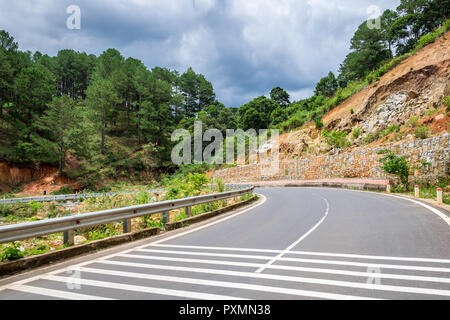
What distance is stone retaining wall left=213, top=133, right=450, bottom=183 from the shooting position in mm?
20234

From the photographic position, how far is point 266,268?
17.3 ft

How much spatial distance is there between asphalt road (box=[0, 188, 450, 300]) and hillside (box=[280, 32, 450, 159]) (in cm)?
2134

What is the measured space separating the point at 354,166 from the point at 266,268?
29.9 metres

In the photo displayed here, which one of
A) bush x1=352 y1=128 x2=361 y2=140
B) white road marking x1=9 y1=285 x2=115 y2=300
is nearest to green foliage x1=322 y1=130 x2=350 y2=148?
bush x1=352 y1=128 x2=361 y2=140

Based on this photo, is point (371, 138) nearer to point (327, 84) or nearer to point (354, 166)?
point (354, 166)

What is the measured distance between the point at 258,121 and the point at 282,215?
64.5 meters

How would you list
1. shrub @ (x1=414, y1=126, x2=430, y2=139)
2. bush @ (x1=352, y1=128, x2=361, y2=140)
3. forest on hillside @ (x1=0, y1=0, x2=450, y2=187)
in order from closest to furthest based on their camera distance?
shrub @ (x1=414, y1=126, x2=430, y2=139)
bush @ (x1=352, y1=128, x2=361, y2=140)
forest on hillside @ (x1=0, y1=0, x2=450, y2=187)

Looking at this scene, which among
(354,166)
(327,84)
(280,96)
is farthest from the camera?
(280,96)

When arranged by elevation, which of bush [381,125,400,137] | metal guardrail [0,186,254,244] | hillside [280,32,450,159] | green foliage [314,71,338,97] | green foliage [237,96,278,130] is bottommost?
metal guardrail [0,186,254,244]

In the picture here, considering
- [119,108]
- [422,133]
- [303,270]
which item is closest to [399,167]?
[422,133]

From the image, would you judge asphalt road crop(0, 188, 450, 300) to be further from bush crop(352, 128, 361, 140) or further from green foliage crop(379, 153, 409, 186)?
bush crop(352, 128, 361, 140)

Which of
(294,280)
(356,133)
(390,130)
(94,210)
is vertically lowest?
(94,210)

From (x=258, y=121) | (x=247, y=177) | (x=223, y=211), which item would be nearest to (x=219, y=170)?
(x=247, y=177)

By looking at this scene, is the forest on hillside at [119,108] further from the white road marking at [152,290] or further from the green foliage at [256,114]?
the white road marking at [152,290]
